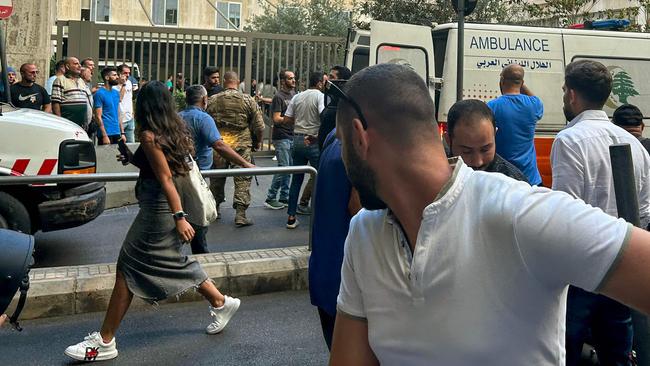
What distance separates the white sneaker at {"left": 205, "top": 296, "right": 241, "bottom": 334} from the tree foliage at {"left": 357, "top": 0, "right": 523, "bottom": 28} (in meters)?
15.8

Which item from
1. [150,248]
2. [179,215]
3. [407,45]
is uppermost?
[407,45]

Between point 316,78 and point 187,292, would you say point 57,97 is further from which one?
point 187,292

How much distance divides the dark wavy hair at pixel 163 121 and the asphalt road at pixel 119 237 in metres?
2.52

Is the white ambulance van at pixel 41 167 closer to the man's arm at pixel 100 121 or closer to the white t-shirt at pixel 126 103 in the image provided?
the man's arm at pixel 100 121

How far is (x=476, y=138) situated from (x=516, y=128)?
2.37m

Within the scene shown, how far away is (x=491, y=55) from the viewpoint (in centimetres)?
877

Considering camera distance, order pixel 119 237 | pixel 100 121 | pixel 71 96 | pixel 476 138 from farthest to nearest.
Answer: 1. pixel 100 121
2. pixel 71 96
3. pixel 119 237
4. pixel 476 138

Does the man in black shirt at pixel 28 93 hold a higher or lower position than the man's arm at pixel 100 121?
higher

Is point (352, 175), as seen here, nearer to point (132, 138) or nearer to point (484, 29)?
point (484, 29)

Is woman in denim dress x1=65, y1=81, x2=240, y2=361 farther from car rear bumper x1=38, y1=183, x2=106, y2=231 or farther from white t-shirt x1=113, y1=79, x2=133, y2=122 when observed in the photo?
white t-shirt x1=113, y1=79, x2=133, y2=122

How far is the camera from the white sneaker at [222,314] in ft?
16.0

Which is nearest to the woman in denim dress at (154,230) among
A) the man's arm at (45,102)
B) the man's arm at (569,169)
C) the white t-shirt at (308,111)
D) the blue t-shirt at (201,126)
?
the blue t-shirt at (201,126)

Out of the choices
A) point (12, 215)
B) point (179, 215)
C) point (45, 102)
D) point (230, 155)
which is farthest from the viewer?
point (45, 102)

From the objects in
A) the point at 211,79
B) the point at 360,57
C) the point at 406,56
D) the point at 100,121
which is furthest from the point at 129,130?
the point at 406,56
